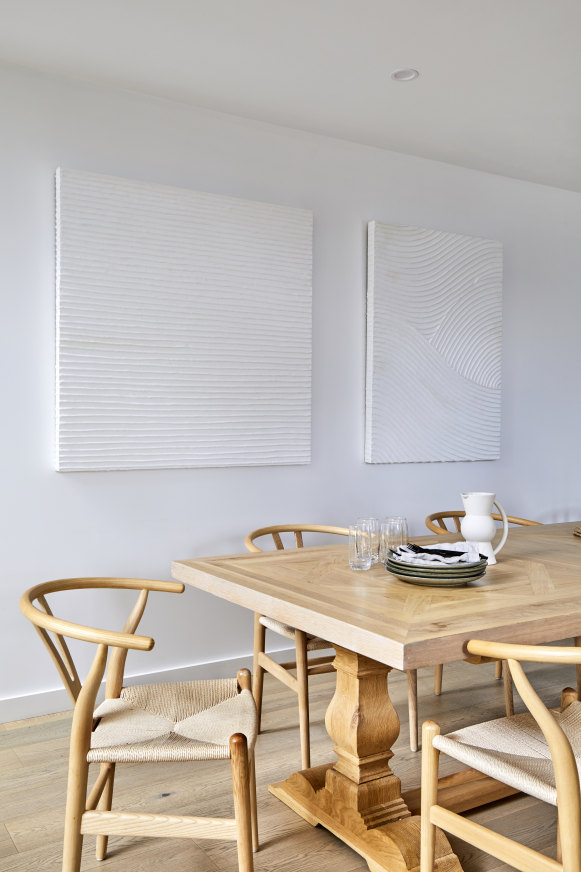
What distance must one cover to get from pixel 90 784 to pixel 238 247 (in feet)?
Result: 7.43

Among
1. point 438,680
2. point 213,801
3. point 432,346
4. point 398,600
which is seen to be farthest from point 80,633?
point 432,346

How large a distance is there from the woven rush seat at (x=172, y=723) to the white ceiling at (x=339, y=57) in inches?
85.8

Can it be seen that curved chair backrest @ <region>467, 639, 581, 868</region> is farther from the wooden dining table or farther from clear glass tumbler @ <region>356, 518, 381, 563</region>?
clear glass tumbler @ <region>356, 518, 381, 563</region>

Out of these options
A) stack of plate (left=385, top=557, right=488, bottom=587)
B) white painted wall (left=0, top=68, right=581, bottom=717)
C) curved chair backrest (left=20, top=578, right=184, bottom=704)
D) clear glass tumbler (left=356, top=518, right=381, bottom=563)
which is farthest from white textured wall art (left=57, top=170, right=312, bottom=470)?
stack of plate (left=385, top=557, right=488, bottom=587)

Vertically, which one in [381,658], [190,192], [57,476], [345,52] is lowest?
[381,658]

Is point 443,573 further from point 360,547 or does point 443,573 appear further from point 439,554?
point 360,547

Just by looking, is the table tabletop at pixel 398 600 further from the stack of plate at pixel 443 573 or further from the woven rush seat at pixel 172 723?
the woven rush seat at pixel 172 723

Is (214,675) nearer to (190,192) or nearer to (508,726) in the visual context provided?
(508,726)

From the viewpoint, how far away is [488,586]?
2.03 m

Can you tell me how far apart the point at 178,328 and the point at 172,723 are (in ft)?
6.18

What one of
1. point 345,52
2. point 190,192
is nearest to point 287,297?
point 190,192

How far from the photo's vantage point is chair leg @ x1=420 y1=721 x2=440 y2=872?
164 cm

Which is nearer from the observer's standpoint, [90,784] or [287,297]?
[90,784]

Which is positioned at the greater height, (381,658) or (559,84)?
(559,84)
